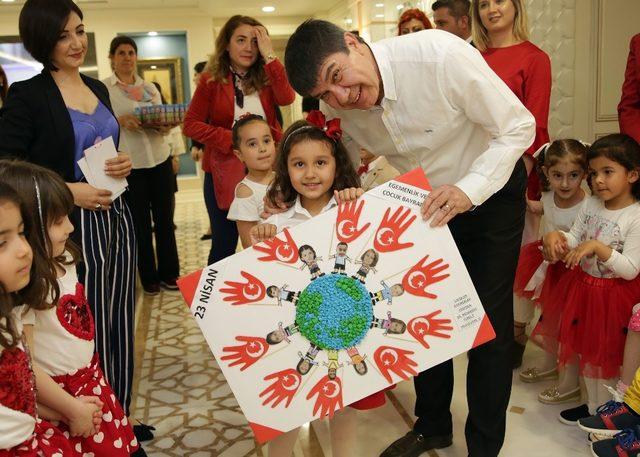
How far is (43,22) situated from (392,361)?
1473 mm

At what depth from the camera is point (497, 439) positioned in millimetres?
1827

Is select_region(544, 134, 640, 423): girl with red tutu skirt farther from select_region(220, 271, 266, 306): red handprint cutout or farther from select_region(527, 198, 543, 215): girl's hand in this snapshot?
select_region(220, 271, 266, 306): red handprint cutout

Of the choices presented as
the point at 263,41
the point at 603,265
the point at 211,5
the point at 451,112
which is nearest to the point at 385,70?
the point at 451,112

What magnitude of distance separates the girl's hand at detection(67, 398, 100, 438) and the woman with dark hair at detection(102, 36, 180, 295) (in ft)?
8.24

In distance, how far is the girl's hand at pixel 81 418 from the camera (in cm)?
140

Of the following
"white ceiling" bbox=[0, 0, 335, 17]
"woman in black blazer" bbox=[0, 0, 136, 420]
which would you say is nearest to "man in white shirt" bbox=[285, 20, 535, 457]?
"woman in black blazer" bbox=[0, 0, 136, 420]

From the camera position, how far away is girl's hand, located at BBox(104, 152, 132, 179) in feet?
6.52

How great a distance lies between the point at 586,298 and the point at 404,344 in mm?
1120

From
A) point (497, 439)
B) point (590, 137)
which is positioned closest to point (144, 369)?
point (497, 439)

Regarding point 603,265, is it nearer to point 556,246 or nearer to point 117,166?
point 556,246

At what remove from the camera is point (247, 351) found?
1.49m

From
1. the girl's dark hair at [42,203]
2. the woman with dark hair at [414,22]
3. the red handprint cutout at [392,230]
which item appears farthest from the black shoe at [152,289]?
the red handprint cutout at [392,230]

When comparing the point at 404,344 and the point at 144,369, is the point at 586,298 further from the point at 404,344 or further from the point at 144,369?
the point at 144,369

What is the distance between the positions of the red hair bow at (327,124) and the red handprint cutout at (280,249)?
41cm
